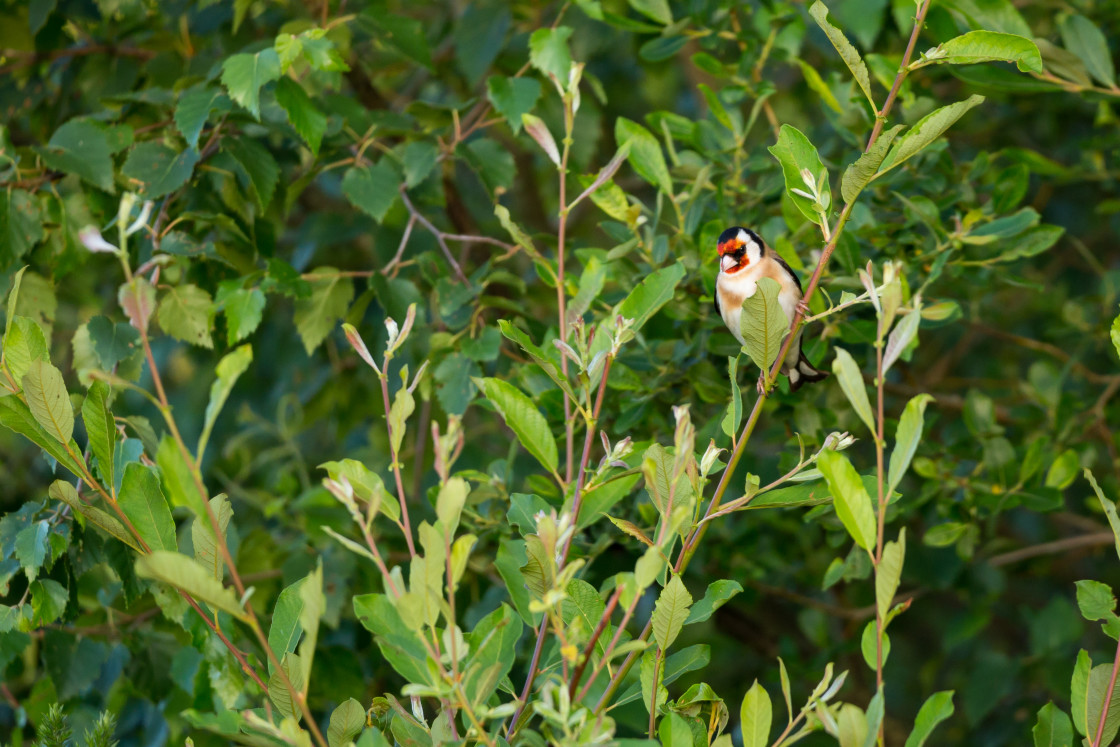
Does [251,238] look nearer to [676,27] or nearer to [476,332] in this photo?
[476,332]

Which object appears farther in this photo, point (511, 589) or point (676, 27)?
point (676, 27)

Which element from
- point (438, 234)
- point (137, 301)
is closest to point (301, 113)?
point (438, 234)

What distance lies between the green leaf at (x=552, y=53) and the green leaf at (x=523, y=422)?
1.09 meters

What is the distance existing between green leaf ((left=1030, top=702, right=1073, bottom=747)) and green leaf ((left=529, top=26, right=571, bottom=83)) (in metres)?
1.53

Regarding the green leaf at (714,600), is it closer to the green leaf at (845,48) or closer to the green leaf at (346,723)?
the green leaf at (346,723)

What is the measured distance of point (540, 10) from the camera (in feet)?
10.7

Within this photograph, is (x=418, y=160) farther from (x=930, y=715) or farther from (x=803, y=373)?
(x=930, y=715)

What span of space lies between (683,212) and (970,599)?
1604mm

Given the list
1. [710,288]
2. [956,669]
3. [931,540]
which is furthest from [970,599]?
[710,288]

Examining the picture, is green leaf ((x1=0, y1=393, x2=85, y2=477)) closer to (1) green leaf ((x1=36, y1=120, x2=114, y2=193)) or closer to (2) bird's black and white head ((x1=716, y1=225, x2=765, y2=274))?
(1) green leaf ((x1=36, y1=120, x2=114, y2=193))

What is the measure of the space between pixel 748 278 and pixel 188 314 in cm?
119

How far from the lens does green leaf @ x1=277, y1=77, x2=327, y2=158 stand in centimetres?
200

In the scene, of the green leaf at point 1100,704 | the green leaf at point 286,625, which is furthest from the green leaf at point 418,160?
the green leaf at point 1100,704

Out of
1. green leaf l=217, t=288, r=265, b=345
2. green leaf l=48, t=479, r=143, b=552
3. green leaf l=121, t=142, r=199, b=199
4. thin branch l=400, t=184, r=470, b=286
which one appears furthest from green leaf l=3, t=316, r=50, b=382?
thin branch l=400, t=184, r=470, b=286
